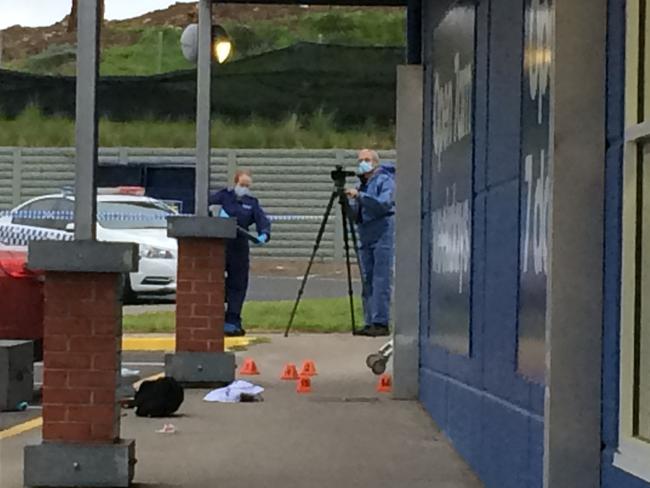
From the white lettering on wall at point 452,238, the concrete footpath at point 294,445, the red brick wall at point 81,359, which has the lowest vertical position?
the concrete footpath at point 294,445

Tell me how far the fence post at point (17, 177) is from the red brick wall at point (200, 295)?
21828 mm

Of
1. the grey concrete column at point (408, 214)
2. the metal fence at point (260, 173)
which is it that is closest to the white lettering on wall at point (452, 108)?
the grey concrete column at point (408, 214)

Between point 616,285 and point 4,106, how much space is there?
31876mm

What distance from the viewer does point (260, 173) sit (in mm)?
32812

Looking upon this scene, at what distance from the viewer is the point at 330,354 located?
13750 millimetres

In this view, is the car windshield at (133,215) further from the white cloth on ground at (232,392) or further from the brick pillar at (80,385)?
the brick pillar at (80,385)

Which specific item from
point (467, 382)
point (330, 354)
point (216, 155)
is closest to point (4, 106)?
point (216, 155)

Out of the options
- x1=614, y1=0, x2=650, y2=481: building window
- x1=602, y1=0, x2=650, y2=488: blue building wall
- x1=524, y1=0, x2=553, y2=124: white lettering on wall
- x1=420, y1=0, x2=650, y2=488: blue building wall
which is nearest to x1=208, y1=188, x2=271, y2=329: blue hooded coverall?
x1=420, y1=0, x2=650, y2=488: blue building wall

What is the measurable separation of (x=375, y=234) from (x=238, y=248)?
4.82 ft

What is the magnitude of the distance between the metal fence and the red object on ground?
21.2 meters

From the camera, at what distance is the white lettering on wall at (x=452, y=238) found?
24.9 feet

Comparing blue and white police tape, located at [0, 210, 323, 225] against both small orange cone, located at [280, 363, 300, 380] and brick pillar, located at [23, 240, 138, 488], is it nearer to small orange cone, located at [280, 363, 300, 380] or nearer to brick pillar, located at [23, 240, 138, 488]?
small orange cone, located at [280, 363, 300, 380]

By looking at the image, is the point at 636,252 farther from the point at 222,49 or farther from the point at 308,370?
the point at 222,49

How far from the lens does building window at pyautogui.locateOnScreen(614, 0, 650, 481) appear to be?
4039mm
